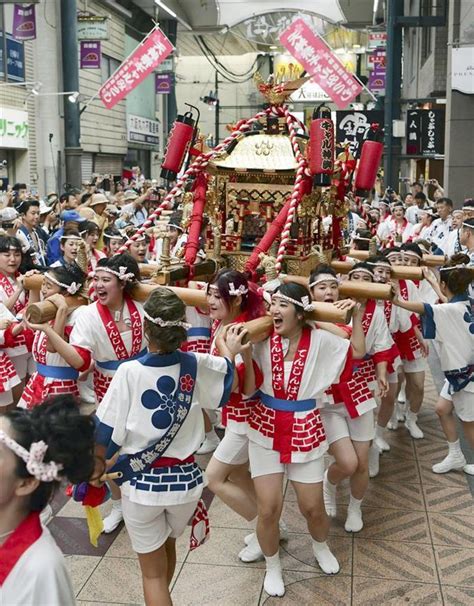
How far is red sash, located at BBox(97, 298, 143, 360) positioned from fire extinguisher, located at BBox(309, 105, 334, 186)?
5.74ft

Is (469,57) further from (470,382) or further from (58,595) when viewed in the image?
(58,595)

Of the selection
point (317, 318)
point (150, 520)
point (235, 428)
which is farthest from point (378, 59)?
point (150, 520)

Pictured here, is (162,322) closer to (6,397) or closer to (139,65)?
(6,397)

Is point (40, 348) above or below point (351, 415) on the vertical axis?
above

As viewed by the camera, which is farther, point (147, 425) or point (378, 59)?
point (378, 59)

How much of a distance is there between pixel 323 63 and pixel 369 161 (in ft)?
16.0

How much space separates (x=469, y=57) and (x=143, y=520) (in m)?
10.9

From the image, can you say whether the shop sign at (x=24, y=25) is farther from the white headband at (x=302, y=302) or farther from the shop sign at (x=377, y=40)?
the white headband at (x=302, y=302)

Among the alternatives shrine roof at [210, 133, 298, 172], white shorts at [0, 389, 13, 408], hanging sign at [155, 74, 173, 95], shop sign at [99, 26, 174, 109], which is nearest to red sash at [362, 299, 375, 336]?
shrine roof at [210, 133, 298, 172]

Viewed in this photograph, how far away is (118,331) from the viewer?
4172 mm

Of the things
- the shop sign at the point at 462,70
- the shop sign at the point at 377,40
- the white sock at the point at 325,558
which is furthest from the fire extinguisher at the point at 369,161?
the shop sign at the point at 377,40

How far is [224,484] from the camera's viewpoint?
401 cm

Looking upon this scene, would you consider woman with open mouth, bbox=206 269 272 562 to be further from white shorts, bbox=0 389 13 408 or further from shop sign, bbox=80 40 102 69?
shop sign, bbox=80 40 102 69

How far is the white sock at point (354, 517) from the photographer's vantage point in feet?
14.6
